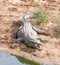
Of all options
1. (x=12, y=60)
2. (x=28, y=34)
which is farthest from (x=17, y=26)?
(x=12, y=60)

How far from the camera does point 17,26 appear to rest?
444 inches

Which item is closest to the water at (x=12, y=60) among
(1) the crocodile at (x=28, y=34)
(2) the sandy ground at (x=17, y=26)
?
(2) the sandy ground at (x=17, y=26)

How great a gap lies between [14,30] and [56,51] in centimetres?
191

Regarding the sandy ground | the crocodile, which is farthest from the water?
the crocodile

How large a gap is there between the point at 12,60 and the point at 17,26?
2108mm

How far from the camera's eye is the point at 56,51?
9672 mm

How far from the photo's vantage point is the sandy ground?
9555 mm

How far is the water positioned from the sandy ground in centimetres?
15

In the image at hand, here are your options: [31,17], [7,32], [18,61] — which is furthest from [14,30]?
[18,61]

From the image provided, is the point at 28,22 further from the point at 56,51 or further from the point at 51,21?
the point at 56,51

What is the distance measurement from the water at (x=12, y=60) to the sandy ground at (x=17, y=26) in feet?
0.49

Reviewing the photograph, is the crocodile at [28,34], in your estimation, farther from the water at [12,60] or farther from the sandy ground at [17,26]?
the water at [12,60]

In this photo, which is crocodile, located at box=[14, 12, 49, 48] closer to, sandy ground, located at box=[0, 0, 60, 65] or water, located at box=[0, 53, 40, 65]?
sandy ground, located at box=[0, 0, 60, 65]

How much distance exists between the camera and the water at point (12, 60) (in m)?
9.19
